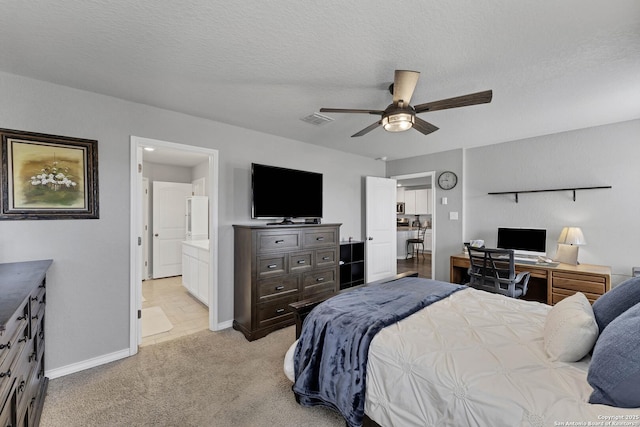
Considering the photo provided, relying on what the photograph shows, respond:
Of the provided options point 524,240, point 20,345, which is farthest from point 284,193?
point 524,240

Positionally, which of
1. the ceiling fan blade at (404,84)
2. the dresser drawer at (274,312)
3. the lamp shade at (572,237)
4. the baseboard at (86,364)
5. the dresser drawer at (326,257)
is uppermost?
the ceiling fan blade at (404,84)

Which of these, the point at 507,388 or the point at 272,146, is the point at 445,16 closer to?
the point at 507,388

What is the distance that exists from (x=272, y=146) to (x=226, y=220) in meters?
1.18

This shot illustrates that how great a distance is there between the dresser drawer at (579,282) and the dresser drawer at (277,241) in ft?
10.2

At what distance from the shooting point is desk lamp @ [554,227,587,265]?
3463 mm

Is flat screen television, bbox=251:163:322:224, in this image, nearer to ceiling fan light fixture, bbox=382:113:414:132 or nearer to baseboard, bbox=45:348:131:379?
ceiling fan light fixture, bbox=382:113:414:132

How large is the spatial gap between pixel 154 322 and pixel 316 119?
10.4ft

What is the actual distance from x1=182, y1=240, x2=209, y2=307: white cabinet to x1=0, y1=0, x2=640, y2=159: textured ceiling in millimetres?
1992

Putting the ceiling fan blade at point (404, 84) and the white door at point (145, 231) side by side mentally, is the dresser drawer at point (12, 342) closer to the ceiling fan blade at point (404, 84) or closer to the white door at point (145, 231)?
the ceiling fan blade at point (404, 84)

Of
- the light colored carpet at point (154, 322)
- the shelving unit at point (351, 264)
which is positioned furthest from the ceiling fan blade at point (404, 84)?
the light colored carpet at point (154, 322)

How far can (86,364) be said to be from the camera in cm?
246

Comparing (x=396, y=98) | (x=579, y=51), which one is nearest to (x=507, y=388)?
(x=396, y=98)

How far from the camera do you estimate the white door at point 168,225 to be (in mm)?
5730

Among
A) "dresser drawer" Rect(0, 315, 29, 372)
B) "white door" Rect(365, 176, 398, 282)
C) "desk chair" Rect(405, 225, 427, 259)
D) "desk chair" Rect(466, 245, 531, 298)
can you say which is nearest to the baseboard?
"dresser drawer" Rect(0, 315, 29, 372)
